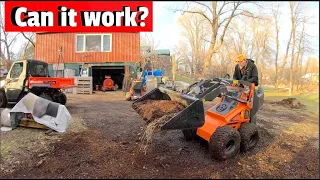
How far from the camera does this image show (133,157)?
4.67 metres

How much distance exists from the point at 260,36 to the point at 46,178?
41.9 meters

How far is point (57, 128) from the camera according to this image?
592cm

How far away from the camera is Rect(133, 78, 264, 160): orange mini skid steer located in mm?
4285

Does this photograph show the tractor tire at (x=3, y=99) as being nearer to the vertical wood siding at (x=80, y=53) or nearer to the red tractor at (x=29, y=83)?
Result: the red tractor at (x=29, y=83)

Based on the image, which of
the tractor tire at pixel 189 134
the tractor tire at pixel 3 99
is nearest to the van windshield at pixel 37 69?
the tractor tire at pixel 3 99

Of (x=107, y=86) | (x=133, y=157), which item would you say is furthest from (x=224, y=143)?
(x=107, y=86)

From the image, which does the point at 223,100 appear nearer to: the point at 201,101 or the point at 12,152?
the point at 201,101

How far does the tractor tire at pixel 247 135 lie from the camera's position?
4945 mm

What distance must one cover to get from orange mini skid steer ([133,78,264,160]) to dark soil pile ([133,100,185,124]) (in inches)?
5.3

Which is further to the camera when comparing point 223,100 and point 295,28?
point 295,28

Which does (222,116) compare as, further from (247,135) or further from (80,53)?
(80,53)

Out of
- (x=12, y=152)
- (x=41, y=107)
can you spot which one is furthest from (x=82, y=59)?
(x=12, y=152)

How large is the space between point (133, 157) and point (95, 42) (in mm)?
15178

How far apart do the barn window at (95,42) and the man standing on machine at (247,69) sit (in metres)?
14.0
